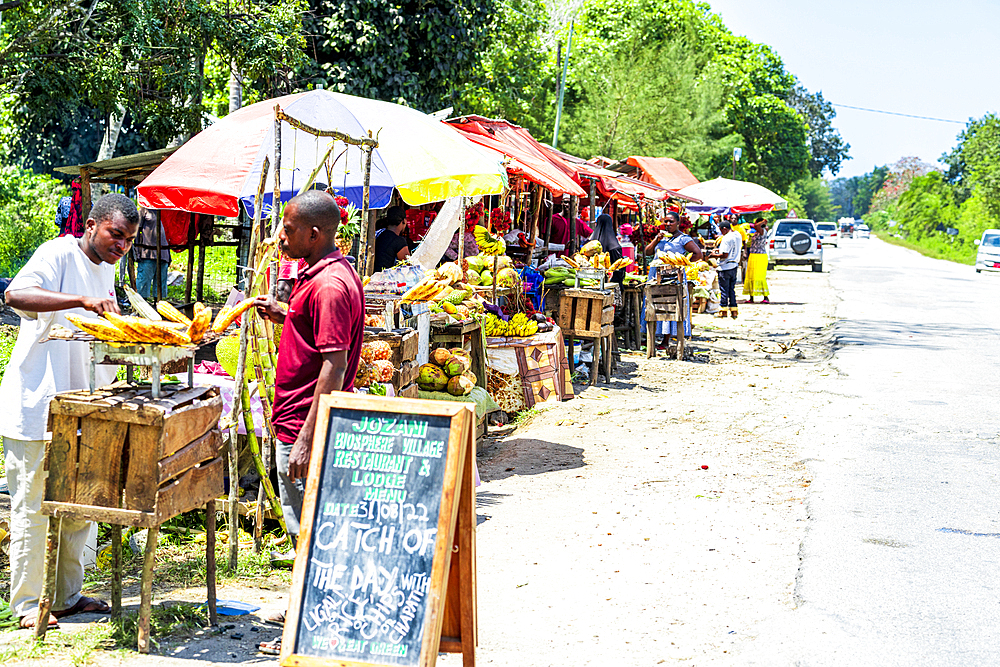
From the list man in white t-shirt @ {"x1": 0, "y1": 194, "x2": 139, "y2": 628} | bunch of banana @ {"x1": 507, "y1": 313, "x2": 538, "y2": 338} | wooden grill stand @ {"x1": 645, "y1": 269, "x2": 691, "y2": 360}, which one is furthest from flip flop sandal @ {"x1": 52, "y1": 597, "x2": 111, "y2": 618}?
wooden grill stand @ {"x1": 645, "y1": 269, "x2": 691, "y2": 360}

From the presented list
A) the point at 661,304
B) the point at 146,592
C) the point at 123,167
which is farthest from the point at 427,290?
the point at 661,304

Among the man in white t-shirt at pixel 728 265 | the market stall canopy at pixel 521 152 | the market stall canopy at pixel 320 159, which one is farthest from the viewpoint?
the man in white t-shirt at pixel 728 265

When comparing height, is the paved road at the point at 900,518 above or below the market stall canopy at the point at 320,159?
below

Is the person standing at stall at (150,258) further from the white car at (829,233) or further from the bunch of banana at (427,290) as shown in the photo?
the white car at (829,233)

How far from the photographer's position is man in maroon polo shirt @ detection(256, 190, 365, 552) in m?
4.06

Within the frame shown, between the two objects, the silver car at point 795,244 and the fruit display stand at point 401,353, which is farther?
the silver car at point 795,244

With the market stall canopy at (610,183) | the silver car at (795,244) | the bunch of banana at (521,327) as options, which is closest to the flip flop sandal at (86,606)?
the bunch of banana at (521,327)

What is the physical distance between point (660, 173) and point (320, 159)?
16.6 metres

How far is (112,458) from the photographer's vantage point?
400cm

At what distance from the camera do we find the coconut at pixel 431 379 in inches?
325

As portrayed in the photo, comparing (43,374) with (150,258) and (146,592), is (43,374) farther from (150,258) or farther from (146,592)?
(150,258)

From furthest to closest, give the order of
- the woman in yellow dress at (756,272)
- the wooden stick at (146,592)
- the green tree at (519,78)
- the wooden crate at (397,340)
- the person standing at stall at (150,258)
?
the green tree at (519,78) < the woman in yellow dress at (756,272) < the person standing at stall at (150,258) < the wooden crate at (397,340) < the wooden stick at (146,592)

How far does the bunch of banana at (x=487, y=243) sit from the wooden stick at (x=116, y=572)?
6698 mm

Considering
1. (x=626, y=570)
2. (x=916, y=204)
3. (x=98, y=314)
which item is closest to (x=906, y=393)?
(x=626, y=570)
